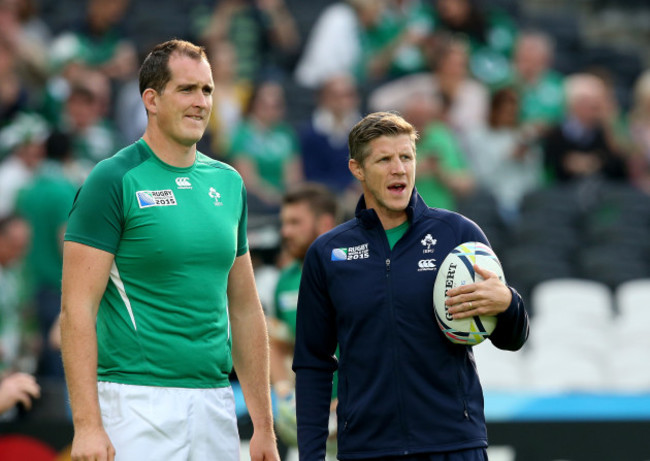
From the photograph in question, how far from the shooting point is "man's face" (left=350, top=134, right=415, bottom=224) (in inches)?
183

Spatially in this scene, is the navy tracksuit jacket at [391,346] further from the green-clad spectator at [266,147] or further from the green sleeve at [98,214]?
the green-clad spectator at [266,147]

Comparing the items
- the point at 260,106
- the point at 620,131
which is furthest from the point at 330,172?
the point at 620,131

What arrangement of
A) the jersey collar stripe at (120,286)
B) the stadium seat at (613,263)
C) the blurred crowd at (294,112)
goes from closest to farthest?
1. the jersey collar stripe at (120,286)
2. the blurred crowd at (294,112)
3. the stadium seat at (613,263)

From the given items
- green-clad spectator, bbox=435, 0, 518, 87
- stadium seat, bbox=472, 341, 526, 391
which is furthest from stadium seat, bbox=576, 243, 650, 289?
green-clad spectator, bbox=435, 0, 518, 87

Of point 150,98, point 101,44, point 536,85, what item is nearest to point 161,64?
point 150,98

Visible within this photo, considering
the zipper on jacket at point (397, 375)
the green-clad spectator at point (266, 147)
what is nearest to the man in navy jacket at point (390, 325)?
the zipper on jacket at point (397, 375)

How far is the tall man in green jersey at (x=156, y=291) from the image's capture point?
4.41m

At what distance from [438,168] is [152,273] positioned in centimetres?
648

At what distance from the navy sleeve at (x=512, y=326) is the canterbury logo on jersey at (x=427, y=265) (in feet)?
1.10

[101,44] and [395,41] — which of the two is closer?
[101,44]

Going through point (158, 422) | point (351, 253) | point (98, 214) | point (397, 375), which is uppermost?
point (98, 214)

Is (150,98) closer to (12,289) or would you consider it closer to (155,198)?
(155,198)

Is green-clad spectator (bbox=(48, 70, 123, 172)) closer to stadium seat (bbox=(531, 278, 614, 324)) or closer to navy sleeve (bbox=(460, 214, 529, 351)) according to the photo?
stadium seat (bbox=(531, 278, 614, 324))

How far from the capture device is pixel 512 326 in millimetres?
4457
